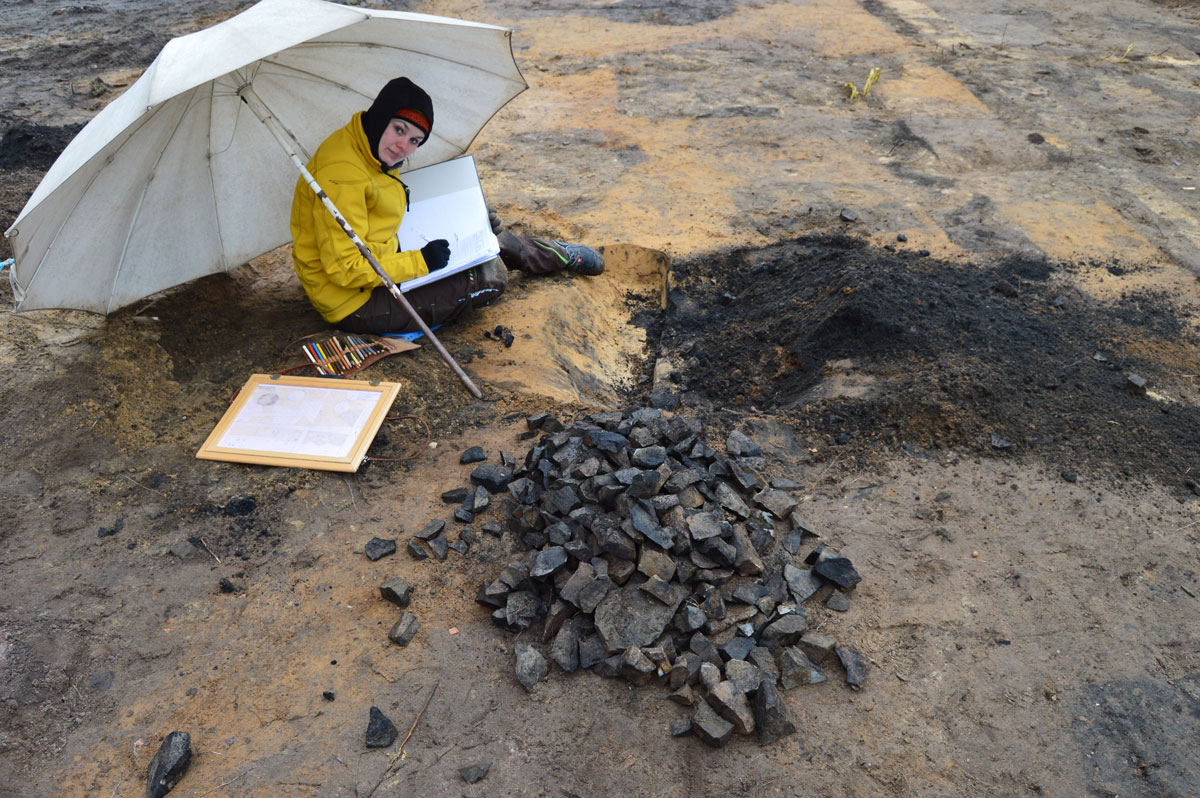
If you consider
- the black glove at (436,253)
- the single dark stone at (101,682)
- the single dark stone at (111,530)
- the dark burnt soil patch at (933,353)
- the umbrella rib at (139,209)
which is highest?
the umbrella rib at (139,209)

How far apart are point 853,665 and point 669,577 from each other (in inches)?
30.5

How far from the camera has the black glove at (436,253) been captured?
4.36m

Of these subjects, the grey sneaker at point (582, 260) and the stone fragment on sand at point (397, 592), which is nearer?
the stone fragment on sand at point (397, 592)

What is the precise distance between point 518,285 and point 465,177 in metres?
0.85

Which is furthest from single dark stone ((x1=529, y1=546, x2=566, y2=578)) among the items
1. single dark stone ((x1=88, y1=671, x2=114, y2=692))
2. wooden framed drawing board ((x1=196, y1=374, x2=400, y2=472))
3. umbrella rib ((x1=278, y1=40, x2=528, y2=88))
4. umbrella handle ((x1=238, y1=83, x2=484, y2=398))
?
umbrella rib ((x1=278, y1=40, x2=528, y2=88))

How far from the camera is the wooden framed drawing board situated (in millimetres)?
3701

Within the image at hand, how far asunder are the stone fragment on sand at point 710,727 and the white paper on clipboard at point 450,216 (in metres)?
2.85

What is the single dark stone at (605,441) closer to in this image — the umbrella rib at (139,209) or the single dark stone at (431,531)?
the single dark stone at (431,531)

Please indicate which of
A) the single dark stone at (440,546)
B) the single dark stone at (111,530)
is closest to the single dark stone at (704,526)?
the single dark stone at (440,546)

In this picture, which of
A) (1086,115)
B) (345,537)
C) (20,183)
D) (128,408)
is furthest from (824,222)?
(20,183)

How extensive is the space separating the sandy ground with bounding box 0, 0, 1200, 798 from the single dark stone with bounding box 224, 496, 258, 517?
3 centimetres

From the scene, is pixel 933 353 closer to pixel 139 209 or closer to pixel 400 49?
pixel 400 49

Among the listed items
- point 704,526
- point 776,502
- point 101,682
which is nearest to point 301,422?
point 101,682

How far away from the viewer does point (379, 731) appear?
105 inches
